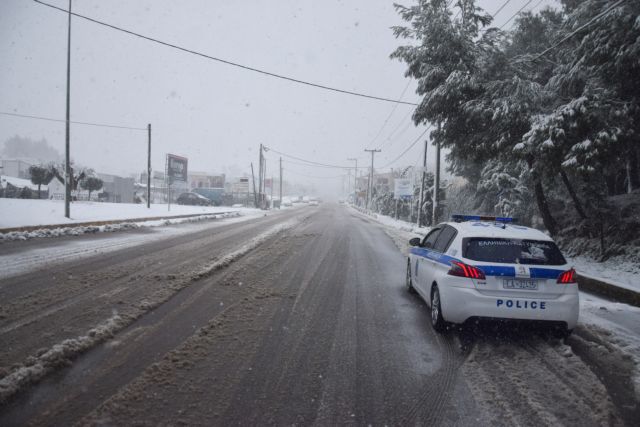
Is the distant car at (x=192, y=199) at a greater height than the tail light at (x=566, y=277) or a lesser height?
greater

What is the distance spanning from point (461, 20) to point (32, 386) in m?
15.3

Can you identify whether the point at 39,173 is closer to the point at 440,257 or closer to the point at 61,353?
the point at 61,353

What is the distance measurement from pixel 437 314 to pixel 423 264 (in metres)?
1.28

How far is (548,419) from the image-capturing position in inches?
118

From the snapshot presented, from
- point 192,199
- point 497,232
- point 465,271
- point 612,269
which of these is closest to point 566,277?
point 497,232

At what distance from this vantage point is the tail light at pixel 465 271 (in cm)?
451

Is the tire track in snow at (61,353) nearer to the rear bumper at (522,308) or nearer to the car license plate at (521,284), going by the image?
the rear bumper at (522,308)

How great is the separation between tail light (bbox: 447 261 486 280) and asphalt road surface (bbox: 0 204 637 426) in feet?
2.88

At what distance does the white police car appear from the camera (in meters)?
4.42

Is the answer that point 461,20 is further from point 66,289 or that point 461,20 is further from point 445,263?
point 66,289

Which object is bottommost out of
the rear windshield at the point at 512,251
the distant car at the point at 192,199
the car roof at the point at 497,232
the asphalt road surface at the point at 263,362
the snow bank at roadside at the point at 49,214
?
the asphalt road surface at the point at 263,362

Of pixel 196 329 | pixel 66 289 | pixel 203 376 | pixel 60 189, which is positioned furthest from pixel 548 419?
pixel 60 189

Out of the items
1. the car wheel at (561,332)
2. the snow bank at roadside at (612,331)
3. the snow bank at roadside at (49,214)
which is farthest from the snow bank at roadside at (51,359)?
the snow bank at roadside at (49,214)

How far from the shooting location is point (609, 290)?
7516mm
